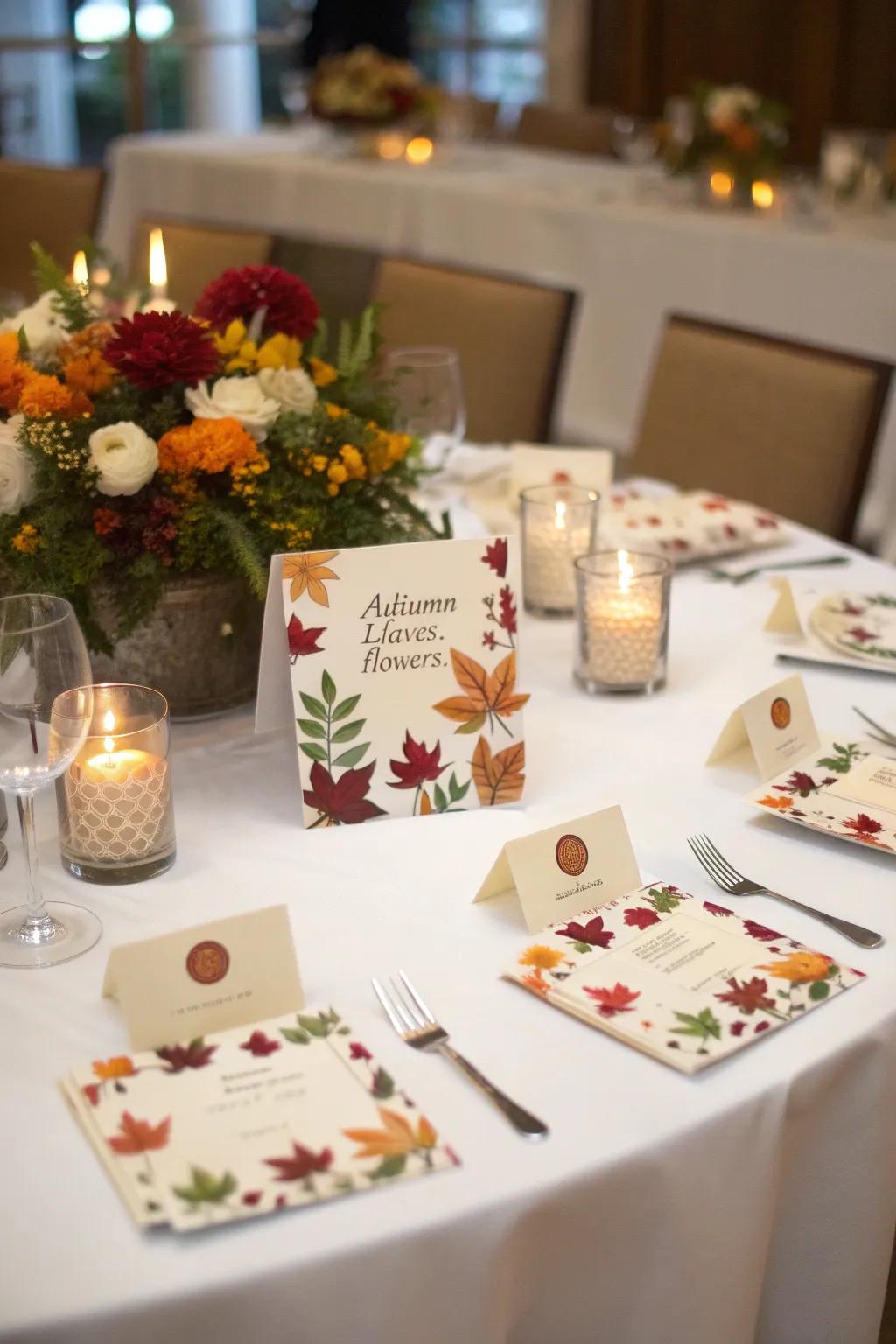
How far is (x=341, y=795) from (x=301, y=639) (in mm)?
133

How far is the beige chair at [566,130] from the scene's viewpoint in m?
5.16

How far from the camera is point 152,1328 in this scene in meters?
0.70

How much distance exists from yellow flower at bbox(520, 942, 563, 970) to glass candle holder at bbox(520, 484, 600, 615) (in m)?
0.68

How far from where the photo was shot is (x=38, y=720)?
96 cm

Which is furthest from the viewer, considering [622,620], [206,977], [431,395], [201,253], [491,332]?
[201,253]

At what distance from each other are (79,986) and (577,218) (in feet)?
9.54

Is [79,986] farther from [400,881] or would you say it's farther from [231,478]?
[231,478]

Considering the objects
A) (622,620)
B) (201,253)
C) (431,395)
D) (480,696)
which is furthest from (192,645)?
(201,253)

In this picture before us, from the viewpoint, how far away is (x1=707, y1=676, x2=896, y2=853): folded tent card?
1.12m

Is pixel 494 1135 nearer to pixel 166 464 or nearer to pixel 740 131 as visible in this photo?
pixel 166 464

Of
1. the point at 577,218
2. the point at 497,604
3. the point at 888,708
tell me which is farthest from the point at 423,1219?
the point at 577,218

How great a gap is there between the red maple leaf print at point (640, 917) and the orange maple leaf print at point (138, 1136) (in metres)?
0.35

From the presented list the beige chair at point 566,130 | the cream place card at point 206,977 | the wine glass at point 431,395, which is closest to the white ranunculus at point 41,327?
the wine glass at point 431,395

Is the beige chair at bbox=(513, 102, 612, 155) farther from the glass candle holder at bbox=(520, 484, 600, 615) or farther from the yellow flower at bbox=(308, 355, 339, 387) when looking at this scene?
the yellow flower at bbox=(308, 355, 339, 387)
